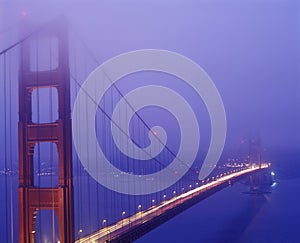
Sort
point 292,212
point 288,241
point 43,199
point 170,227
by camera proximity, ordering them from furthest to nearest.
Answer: point 292,212 → point 170,227 → point 288,241 → point 43,199

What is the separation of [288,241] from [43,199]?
7.73m

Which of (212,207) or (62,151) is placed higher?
(62,151)

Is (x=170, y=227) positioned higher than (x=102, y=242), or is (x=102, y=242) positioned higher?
(x=102, y=242)

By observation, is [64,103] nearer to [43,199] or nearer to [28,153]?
[28,153]

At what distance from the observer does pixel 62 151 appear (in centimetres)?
423

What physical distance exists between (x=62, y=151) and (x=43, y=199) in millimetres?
488

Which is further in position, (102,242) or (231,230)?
(231,230)

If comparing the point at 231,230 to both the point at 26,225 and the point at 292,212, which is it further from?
the point at 26,225

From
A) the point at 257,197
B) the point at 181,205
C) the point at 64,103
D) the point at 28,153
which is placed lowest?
the point at 257,197

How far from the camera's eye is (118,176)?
87.1ft

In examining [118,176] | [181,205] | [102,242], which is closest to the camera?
[102,242]

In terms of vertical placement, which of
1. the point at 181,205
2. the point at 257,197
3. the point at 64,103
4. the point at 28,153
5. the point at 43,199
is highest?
the point at 64,103

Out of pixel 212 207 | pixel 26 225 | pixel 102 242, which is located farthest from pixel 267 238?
pixel 26 225

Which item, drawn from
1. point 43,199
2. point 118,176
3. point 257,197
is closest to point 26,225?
point 43,199
